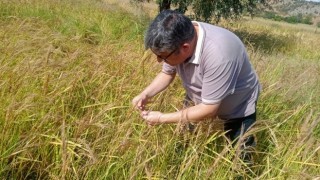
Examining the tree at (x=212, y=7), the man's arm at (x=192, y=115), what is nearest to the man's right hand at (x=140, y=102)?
the man's arm at (x=192, y=115)

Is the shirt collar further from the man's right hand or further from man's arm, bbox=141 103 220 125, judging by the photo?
the man's right hand

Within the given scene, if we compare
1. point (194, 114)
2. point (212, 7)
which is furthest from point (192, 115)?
point (212, 7)

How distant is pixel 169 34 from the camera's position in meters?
1.77

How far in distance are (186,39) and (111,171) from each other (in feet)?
2.82

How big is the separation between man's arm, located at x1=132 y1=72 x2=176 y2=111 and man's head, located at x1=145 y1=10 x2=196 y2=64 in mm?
552

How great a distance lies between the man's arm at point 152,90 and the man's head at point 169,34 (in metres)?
0.55

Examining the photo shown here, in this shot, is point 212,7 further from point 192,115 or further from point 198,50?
point 192,115

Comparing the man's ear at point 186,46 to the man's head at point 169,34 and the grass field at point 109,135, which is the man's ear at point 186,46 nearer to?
the man's head at point 169,34

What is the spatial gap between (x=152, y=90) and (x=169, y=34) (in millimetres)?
749

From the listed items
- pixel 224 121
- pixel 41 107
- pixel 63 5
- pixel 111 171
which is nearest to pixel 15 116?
pixel 41 107

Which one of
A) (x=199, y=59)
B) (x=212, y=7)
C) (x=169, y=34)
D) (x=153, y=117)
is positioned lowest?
(x=212, y=7)

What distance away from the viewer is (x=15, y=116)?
1961 mm

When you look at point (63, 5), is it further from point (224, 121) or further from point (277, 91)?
point (224, 121)

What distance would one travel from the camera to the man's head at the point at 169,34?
178 cm
